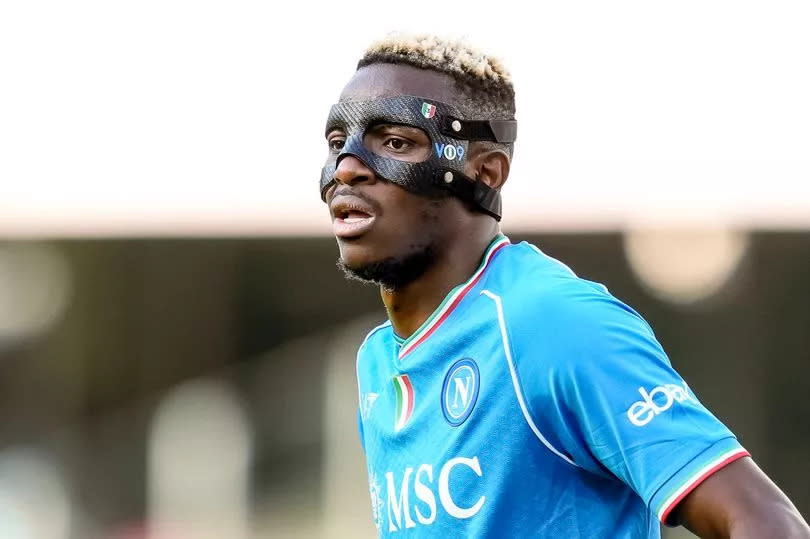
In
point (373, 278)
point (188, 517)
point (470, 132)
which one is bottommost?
point (188, 517)

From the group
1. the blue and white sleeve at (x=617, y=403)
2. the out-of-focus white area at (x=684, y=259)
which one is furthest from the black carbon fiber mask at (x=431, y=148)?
the out-of-focus white area at (x=684, y=259)

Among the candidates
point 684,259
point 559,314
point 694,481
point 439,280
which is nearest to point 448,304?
point 439,280

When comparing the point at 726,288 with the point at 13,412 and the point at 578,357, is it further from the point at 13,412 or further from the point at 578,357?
the point at 578,357

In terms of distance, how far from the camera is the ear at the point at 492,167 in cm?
367

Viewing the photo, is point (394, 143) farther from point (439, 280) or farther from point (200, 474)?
point (200, 474)

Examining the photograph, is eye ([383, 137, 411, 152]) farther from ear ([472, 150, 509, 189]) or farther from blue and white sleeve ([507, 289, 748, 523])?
blue and white sleeve ([507, 289, 748, 523])

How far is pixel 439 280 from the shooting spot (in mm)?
3527

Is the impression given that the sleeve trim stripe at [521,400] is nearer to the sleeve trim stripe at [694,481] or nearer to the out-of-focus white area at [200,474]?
the sleeve trim stripe at [694,481]

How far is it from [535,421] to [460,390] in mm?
338

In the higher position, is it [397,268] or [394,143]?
[394,143]

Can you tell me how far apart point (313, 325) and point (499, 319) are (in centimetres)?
1253

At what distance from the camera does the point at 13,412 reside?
1503 centimetres

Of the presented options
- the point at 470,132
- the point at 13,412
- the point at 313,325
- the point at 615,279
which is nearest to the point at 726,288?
the point at 615,279

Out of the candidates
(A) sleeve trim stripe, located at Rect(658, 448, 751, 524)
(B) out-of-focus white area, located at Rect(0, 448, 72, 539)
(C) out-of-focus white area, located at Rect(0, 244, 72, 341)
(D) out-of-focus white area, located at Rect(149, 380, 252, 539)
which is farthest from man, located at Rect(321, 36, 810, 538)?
(C) out-of-focus white area, located at Rect(0, 244, 72, 341)
